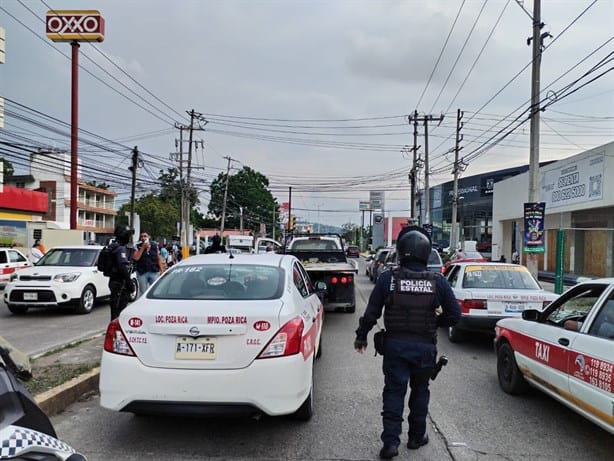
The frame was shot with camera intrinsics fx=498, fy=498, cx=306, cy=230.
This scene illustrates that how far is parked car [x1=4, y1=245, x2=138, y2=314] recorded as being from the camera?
11055 mm

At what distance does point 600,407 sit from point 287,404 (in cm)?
239

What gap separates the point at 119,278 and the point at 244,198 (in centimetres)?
8792

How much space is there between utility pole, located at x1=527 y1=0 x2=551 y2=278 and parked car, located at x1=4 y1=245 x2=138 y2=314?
1148 cm

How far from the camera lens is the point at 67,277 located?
11.4 m

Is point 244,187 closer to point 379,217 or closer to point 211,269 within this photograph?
point 379,217

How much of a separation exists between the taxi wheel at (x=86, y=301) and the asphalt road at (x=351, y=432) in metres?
7.04

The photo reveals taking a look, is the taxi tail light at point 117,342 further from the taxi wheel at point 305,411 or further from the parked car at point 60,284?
the parked car at point 60,284

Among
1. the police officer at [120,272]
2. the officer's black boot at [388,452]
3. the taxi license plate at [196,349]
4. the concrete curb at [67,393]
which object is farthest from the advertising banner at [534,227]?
the taxi license plate at [196,349]

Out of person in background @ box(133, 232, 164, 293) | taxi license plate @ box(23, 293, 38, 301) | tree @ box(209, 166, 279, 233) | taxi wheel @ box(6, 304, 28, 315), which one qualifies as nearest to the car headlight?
taxi license plate @ box(23, 293, 38, 301)

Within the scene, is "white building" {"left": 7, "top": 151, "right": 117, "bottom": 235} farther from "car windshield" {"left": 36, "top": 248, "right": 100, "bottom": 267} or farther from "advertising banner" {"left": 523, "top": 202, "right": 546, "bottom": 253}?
"advertising banner" {"left": 523, "top": 202, "right": 546, "bottom": 253}

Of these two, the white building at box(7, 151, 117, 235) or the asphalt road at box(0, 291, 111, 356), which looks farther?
the white building at box(7, 151, 117, 235)

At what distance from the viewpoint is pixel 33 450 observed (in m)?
1.93

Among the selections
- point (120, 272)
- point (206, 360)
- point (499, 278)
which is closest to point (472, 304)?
point (499, 278)

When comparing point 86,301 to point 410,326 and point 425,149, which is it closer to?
point 410,326
